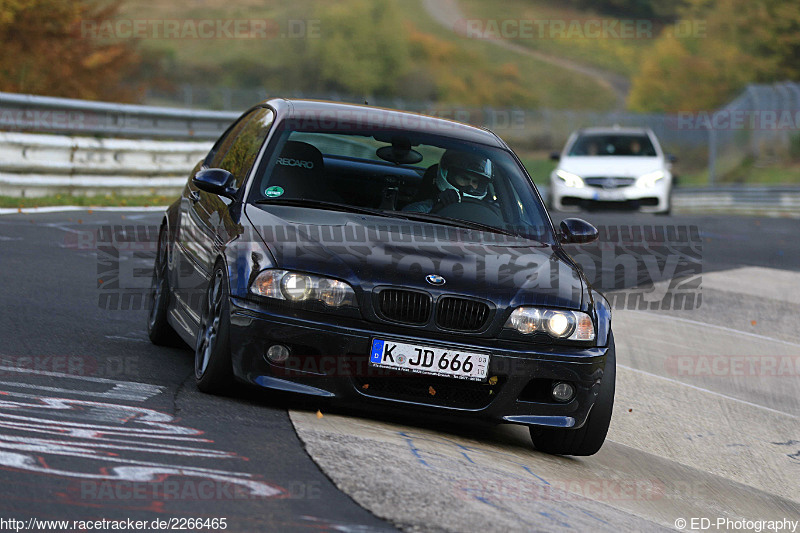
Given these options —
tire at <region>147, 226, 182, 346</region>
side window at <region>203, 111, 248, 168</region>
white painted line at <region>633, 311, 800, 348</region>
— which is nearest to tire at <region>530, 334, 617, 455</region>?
tire at <region>147, 226, 182, 346</region>

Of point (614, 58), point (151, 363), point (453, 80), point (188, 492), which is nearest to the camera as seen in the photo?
point (188, 492)

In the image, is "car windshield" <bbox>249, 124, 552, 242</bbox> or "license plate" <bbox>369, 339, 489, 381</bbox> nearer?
"license plate" <bbox>369, 339, 489, 381</bbox>

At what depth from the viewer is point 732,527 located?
19.0 feet

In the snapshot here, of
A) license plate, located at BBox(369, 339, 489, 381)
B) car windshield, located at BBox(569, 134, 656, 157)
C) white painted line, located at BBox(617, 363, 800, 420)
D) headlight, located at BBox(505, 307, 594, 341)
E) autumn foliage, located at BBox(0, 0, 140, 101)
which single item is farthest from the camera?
autumn foliage, located at BBox(0, 0, 140, 101)

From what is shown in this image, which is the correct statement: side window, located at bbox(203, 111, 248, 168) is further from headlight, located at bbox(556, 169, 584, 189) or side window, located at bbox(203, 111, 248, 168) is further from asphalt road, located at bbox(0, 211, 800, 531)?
headlight, located at bbox(556, 169, 584, 189)

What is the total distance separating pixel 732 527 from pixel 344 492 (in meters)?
2.12

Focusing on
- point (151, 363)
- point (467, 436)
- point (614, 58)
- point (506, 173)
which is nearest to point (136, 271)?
point (151, 363)

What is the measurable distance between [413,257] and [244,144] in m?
1.99

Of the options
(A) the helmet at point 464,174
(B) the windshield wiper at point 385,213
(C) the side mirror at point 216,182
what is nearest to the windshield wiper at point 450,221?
(B) the windshield wiper at point 385,213

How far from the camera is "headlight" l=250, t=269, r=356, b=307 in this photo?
5.78 m

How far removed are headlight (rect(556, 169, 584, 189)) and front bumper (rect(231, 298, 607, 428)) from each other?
51.2 feet

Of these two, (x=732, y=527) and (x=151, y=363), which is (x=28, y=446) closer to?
(x=151, y=363)

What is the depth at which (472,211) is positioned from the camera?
7031 mm

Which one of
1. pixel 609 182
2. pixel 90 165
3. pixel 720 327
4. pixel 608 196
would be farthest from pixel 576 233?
pixel 609 182
